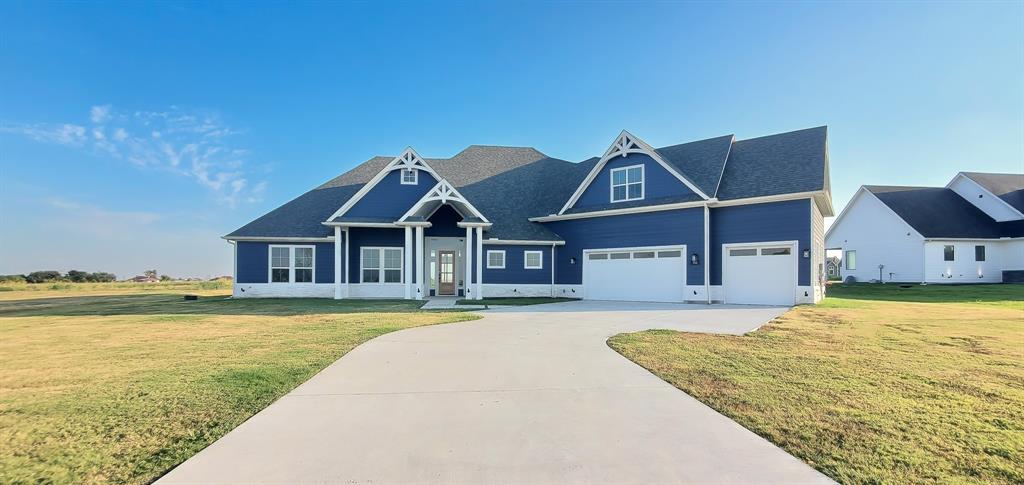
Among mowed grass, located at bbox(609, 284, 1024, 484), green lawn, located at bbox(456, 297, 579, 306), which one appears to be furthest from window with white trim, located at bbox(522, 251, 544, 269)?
mowed grass, located at bbox(609, 284, 1024, 484)

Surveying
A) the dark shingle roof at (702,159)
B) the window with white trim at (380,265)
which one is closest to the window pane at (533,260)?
the window with white trim at (380,265)

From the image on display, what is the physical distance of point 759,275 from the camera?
54.0ft

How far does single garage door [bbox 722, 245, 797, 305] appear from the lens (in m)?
16.0

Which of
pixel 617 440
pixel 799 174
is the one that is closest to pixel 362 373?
Result: pixel 617 440

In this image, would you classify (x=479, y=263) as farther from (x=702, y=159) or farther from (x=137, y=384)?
(x=137, y=384)

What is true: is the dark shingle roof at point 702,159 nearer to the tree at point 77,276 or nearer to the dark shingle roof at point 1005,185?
the dark shingle roof at point 1005,185

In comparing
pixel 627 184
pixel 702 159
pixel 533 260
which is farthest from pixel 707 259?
pixel 533 260

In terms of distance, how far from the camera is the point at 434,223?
19984 millimetres

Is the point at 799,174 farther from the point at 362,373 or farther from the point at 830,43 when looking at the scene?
the point at 362,373

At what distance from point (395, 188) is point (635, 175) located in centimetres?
1065

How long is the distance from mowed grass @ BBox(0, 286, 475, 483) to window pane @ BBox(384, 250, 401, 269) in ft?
30.0

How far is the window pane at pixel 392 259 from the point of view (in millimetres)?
19750

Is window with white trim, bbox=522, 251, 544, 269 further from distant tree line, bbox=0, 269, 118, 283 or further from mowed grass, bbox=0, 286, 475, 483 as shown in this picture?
distant tree line, bbox=0, 269, 118, 283

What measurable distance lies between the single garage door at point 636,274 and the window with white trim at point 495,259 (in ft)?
12.7
